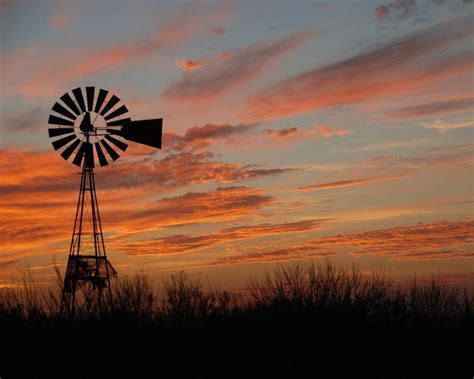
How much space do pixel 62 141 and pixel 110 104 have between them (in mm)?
2186

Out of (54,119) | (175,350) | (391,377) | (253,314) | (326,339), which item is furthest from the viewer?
(54,119)

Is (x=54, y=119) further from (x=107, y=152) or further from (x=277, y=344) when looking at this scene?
(x=277, y=344)

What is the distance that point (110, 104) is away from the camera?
948 inches

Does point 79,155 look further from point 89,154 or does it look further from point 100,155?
point 100,155

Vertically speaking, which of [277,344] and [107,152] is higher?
[107,152]

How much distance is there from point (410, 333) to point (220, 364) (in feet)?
19.1

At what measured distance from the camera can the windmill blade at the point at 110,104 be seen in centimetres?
2405

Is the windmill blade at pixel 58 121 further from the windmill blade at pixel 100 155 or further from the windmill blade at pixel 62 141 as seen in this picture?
the windmill blade at pixel 100 155

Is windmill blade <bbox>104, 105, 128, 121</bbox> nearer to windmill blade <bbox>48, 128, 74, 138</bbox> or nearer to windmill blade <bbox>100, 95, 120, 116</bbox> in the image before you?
windmill blade <bbox>100, 95, 120, 116</bbox>

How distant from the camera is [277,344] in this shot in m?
16.0

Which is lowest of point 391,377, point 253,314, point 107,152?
point 391,377

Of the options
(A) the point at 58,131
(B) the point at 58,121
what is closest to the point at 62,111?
(B) the point at 58,121

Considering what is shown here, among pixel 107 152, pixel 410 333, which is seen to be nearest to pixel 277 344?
pixel 410 333

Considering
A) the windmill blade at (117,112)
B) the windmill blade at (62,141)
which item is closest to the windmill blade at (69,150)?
the windmill blade at (62,141)
